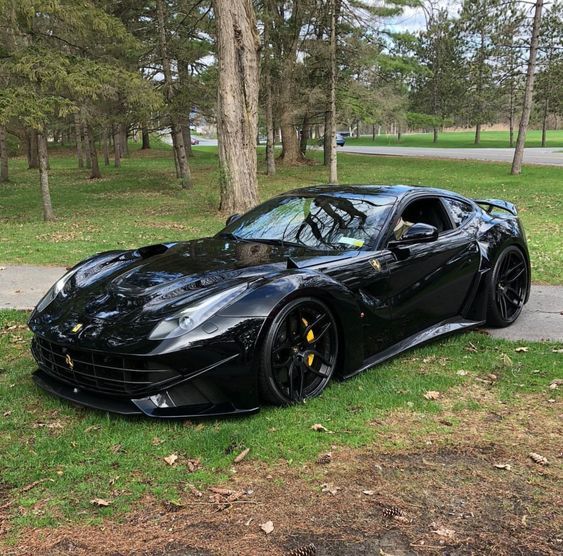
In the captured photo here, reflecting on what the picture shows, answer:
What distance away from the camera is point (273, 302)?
11.4 ft

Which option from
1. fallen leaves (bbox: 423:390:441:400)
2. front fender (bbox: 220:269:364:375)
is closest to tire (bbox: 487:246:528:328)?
fallen leaves (bbox: 423:390:441:400)

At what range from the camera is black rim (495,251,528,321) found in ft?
17.9

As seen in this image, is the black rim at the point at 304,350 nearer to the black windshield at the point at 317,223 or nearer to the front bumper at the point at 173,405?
the front bumper at the point at 173,405

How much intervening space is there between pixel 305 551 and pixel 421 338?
2.59 m

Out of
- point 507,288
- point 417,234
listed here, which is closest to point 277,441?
point 417,234

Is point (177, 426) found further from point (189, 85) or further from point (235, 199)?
point (189, 85)

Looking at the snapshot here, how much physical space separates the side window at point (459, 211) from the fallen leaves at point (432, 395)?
6.10 ft

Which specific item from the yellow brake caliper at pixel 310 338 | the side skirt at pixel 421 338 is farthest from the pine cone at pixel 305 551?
the side skirt at pixel 421 338

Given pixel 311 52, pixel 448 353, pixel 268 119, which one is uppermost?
pixel 311 52

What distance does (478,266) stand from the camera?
17.0 ft

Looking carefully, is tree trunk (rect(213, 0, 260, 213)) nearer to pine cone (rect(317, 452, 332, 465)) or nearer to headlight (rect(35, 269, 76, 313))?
headlight (rect(35, 269, 76, 313))

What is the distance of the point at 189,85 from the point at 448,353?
17031mm

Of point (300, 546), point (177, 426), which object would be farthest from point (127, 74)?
point (300, 546)

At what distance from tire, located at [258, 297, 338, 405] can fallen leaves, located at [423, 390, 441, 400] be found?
0.67 m
